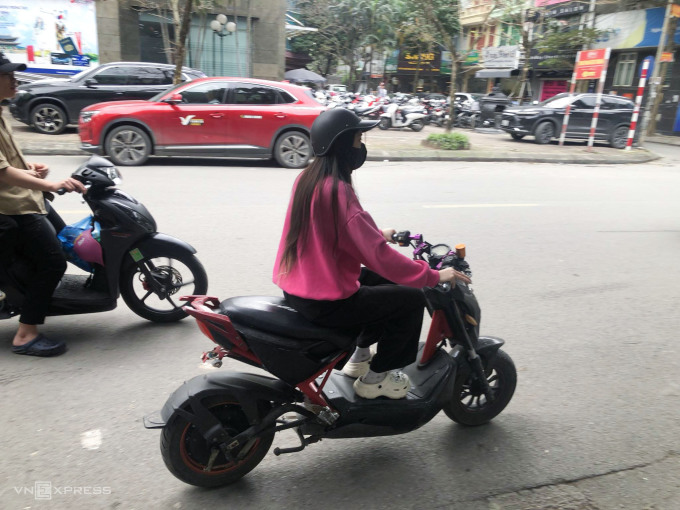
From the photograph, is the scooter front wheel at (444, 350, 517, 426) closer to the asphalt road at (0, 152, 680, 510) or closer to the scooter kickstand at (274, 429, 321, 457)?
the asphalt road at (0, 152, 680, 510)

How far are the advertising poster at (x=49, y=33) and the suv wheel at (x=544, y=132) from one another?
49.2 feet

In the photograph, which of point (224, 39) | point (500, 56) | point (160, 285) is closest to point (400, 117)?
point (224, 39)

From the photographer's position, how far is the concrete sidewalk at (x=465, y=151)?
11.3 metres

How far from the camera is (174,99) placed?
1011cm

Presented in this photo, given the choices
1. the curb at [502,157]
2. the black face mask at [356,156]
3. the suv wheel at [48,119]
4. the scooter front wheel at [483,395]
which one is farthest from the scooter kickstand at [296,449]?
the suv wheel at [48,119]

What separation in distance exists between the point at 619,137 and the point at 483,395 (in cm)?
1722

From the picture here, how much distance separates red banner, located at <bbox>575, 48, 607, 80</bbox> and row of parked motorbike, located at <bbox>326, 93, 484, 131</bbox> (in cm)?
424

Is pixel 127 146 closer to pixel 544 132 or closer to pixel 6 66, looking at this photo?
pixel 6 66

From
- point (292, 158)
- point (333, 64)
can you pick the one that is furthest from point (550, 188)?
point (333, 64)

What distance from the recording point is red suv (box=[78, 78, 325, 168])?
9.80 m

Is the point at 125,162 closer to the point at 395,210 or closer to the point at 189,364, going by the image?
the point at 395,210

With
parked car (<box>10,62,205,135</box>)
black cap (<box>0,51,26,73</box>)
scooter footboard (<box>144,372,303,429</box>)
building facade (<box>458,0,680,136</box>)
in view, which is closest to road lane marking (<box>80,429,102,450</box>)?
scooter footboard (<box>144,372,303,429</box>)

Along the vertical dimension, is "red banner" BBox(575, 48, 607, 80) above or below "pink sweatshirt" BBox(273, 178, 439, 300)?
above

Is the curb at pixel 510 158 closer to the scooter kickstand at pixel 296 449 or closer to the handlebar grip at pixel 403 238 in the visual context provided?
the handlebar grip at pixel 403 238
